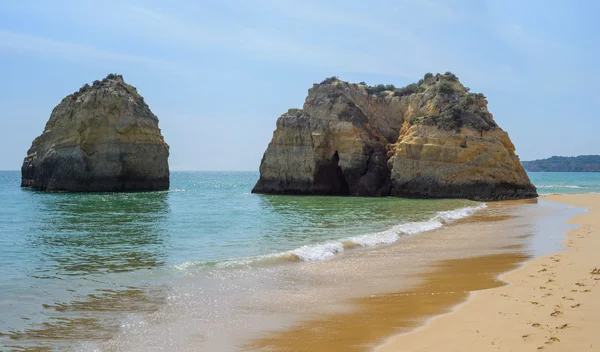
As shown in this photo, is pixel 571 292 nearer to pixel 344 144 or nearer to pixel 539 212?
pixel 539 212

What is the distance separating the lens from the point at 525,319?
22.8 feet

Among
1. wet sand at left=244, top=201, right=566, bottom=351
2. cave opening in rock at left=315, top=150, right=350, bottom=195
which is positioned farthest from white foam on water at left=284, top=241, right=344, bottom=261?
cave opening in rock at left=315, top=150, right=350, bottom=195

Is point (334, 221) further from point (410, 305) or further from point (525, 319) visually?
point (525, 319)

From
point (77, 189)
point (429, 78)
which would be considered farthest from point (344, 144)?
point (77, 189)

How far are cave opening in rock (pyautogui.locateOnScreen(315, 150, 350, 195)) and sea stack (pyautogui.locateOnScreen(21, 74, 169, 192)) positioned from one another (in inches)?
628

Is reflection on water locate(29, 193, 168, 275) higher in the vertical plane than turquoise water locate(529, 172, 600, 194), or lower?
lower

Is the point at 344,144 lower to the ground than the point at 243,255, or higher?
higher

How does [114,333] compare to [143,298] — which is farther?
[143,298]

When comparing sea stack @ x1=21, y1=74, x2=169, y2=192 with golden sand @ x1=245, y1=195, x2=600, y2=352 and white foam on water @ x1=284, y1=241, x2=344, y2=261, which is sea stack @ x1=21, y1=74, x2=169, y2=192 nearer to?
white foam on water @ x1=284, y1=241, x2=344, y2=261

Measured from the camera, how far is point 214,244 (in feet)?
49.2

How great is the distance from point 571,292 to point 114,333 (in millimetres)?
6744

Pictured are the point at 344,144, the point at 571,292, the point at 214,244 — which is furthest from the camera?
the point at 344,144

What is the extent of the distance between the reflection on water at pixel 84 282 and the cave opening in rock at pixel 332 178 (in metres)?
25.1

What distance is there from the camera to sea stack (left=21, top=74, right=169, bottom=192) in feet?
152
